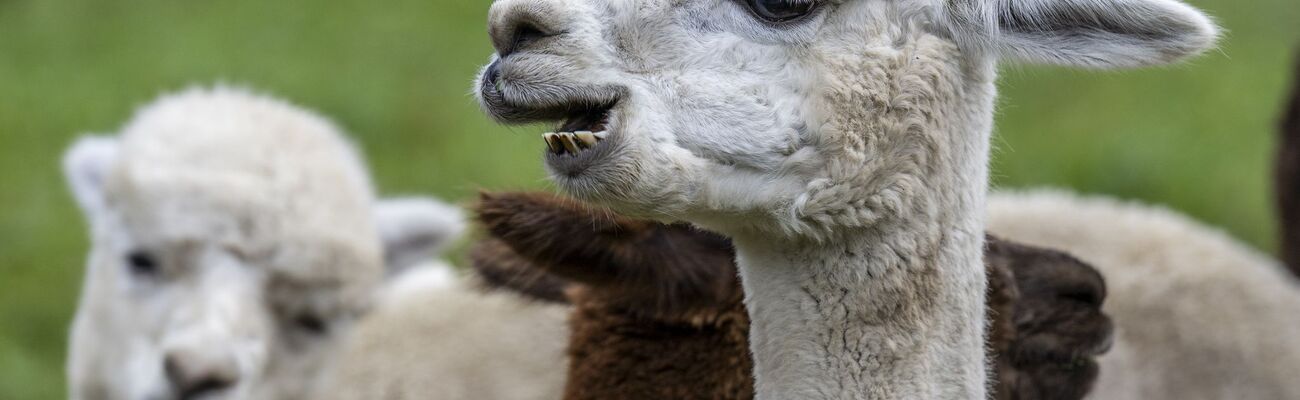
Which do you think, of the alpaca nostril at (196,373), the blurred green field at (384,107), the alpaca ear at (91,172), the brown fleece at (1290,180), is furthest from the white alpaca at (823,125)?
the blurred green field at (384,107)

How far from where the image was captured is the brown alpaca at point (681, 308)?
10.3 feet

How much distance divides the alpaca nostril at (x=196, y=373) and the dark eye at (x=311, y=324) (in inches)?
15.0

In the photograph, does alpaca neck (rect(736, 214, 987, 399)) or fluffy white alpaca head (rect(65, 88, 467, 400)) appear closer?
alpaca neck (rect(736, 214, 987, 399))

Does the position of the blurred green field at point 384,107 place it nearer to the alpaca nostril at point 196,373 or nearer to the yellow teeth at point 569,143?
the alpaca nostril at point 196,373

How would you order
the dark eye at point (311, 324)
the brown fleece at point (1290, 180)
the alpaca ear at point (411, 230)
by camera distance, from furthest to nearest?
1. the alpaca ear at point (411, 230)
2. the brown fleece at point (1290, 180)
3. the dark eye at point (311, 324)

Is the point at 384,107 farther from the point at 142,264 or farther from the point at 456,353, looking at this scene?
the point at 142,264

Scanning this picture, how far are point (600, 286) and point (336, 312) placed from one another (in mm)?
1511

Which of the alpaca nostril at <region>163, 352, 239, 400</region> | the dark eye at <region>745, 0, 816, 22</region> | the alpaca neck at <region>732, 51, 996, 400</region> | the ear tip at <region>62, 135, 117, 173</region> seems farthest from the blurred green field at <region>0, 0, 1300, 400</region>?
the dark eye at <region>745, 0, 816, 22</region>

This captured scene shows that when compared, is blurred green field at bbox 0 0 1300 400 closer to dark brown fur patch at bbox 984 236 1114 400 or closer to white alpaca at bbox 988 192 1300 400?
white alpaca at bbox 988 192 1300 400

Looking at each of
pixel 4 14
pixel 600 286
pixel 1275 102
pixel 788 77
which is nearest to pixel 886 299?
pixel 788 77

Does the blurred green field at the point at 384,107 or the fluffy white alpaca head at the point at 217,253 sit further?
the blurred green field at the point at 384,107

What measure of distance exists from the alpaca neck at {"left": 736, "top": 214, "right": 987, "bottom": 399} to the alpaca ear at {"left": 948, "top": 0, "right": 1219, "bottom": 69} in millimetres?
336

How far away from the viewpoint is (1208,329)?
14.0 ft

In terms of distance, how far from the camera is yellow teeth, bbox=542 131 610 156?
2.41m
